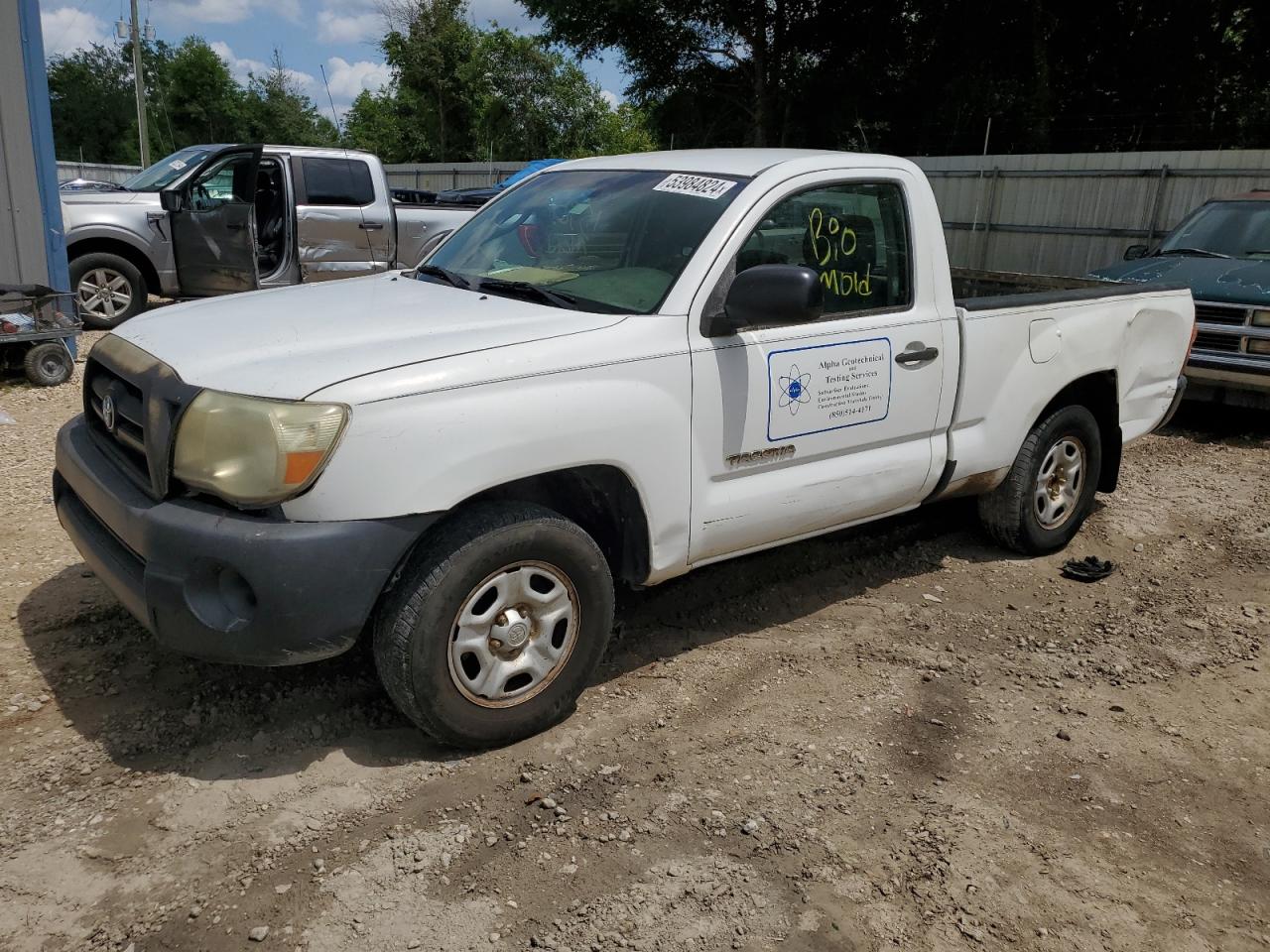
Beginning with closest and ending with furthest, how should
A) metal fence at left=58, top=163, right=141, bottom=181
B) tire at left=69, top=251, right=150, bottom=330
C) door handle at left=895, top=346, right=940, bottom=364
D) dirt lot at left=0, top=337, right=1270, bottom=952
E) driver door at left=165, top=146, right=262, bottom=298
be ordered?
1. dirt lot at left=0, top=337, right=1270, bottom=952
2. door handle at left=895, top=346, right=940, bottom=364
3. driver door at left=165, top=146, right=262, bottom=298
4. tire at left=69, top=251, right=150, bottom=330
5. metal fence at left=58, top=163, right=141, bottom=181

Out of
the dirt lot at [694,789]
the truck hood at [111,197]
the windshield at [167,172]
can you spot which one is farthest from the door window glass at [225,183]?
the dirt lot at [694,789]

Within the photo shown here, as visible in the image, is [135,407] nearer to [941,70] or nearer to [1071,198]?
[1071,198]

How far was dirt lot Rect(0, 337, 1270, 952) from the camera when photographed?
104 inches

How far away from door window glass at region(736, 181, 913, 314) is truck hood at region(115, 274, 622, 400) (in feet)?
2.73

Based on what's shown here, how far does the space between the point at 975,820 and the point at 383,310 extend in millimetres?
2472

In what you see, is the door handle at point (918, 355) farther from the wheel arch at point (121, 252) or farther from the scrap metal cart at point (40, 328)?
the wheel arch at point (121, 252)

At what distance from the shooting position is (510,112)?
40.5 metres

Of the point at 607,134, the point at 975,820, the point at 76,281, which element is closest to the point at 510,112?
the point at 607,134

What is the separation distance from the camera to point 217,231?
32.5 ft

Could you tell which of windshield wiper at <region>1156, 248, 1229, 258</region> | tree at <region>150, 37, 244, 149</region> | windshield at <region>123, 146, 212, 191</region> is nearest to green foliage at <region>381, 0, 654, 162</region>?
tree at <region>150, 37, 244, 149</region>

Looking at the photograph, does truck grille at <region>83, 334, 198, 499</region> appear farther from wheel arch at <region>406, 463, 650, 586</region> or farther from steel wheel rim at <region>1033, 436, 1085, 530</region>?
steel wheel rim at <region>1033, 436, 1085, 530</region>

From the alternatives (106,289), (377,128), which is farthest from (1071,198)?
(377,128)

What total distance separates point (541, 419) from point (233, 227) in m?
7.83

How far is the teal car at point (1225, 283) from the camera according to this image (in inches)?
307
